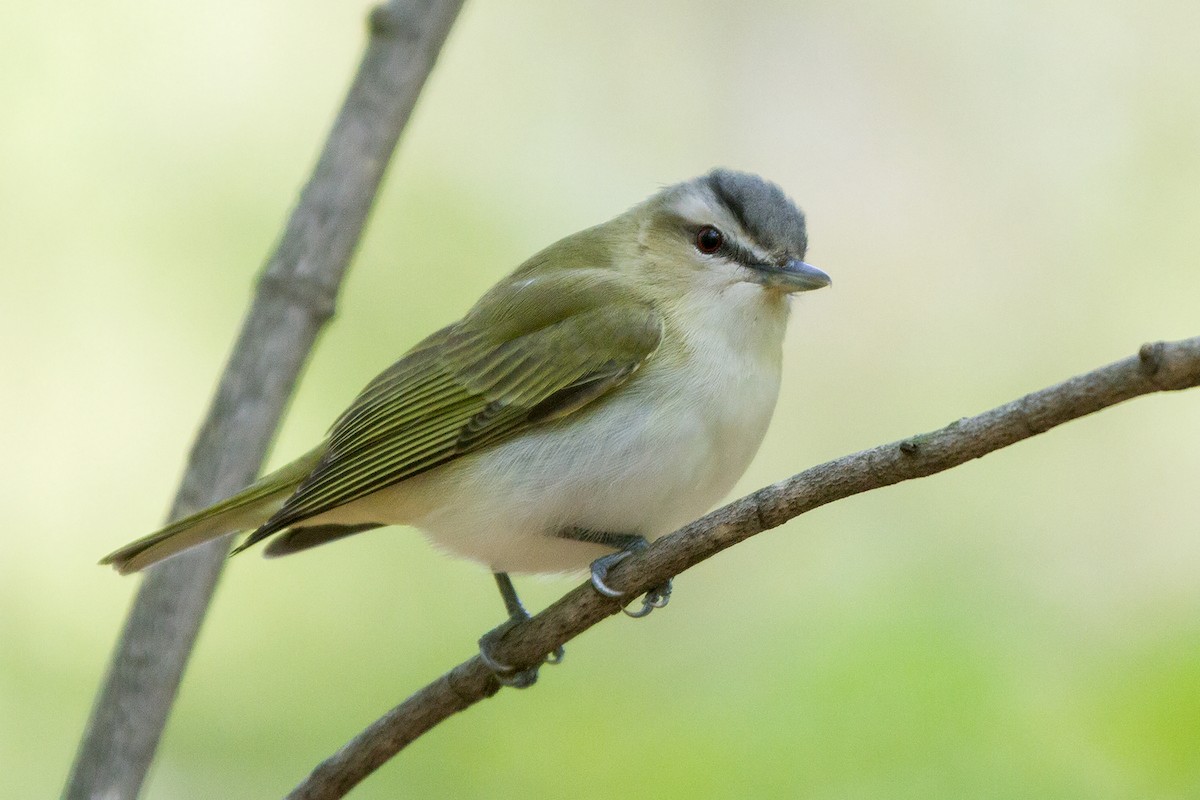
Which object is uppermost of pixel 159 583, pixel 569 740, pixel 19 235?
pixel 19 235

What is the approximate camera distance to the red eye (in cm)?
384

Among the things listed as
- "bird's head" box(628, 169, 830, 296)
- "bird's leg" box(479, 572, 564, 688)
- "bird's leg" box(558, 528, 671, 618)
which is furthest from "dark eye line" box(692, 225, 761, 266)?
"bird's leg" box(479, 572, 564, 688)

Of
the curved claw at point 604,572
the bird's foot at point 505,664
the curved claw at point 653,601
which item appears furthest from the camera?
the curved claw at point 653,601

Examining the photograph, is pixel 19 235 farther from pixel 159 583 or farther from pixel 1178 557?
pixel 1178 557

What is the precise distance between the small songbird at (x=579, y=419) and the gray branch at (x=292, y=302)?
0.40 ft

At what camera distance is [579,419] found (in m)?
3.55

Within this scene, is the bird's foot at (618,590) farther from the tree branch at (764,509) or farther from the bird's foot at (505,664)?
the bird's foot at (505,664)

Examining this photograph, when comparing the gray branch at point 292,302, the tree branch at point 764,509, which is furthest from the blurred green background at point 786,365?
the gray branch at point 292,302

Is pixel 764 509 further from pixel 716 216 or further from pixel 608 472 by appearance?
pixel 716 216

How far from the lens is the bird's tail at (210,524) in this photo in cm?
345

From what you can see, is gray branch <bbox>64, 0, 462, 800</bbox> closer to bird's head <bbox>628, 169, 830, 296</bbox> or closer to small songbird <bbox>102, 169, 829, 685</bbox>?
small songbird <bbox>102, 169, 829, 685</bbox>

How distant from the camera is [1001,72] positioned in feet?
21.5

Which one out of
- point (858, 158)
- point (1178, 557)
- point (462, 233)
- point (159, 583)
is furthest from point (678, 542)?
point (858, 158)

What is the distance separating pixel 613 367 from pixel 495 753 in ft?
5.85
